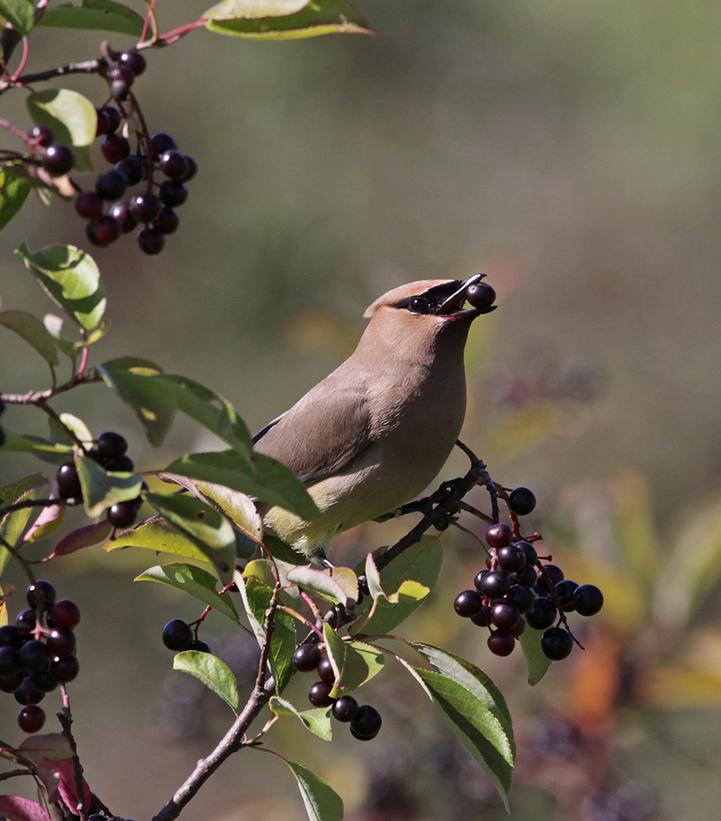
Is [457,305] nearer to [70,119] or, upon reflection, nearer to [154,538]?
[154,538]

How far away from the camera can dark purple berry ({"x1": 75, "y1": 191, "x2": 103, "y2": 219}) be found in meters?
1.79

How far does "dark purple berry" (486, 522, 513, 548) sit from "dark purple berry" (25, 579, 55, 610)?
747 millimetres

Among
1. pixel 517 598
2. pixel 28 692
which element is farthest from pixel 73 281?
pixel 517 598

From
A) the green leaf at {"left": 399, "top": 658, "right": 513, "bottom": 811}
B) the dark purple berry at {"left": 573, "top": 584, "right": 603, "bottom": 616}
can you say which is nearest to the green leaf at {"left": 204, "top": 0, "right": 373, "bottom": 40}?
the green leaf at {"left": 399, "top": 658, "right": 513, "bottom": 811}

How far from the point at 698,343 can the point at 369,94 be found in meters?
3.22

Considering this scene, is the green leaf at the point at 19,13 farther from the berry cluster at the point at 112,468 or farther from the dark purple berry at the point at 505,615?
the dark purple berry at the point at 505,615

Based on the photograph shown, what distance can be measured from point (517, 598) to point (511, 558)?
67mm

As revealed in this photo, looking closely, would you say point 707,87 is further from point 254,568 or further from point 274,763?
point 254,568

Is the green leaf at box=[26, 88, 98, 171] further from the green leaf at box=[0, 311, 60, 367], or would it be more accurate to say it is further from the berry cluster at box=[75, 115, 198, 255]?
the green leaf at box=[0, 311, 60, 367]

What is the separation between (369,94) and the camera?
10836mm

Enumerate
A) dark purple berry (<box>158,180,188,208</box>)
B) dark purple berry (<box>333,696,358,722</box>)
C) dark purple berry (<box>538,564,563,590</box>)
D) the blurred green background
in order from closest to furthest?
dark purple berry (<box>158,180,188,208</box>), dark purple berry (<box>333,696,358,722</box>), dark purple berry (<box>538,564,563,590</box>), the blurred green background

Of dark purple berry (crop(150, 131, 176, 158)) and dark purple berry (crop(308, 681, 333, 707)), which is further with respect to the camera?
dark purple berry (crop(308, 681, 333, 707))

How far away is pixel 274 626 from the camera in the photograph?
228 cm

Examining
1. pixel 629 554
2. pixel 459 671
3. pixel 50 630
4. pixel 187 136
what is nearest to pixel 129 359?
pixel 50 630
